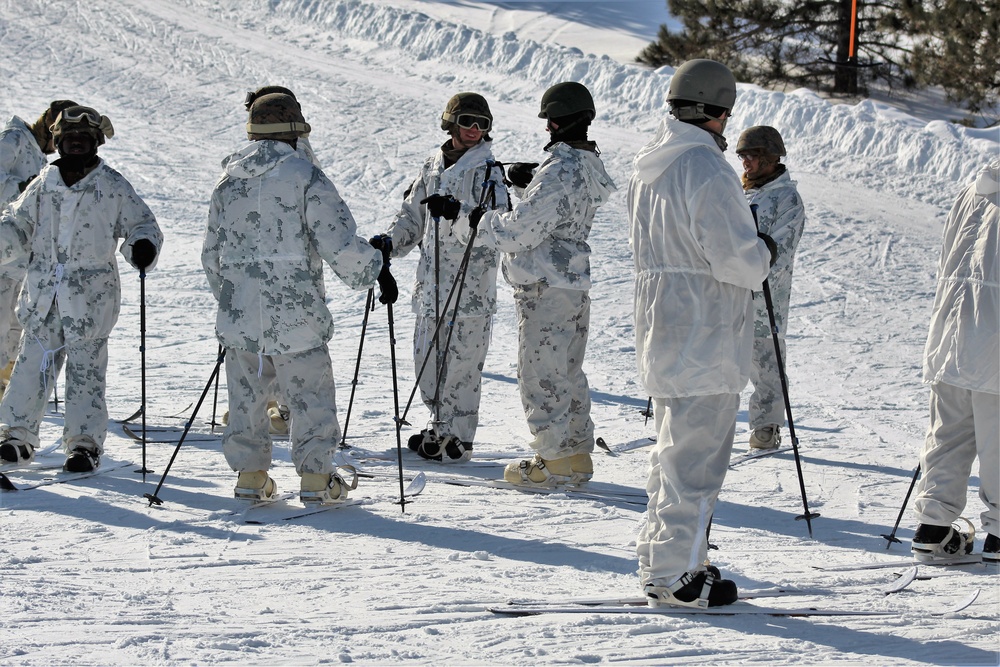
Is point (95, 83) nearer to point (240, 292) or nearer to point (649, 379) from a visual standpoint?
point (240, 292)

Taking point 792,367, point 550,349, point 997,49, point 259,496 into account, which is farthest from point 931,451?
point 997,49

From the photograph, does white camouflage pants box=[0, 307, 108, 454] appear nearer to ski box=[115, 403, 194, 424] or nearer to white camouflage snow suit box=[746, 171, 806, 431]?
ski box=[115, 403, 194, 424]

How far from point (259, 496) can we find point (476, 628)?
2.13m

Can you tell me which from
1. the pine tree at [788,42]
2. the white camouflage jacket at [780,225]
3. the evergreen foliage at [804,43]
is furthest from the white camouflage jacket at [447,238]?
the pine tree at [788,42]

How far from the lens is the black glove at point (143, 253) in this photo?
639cm

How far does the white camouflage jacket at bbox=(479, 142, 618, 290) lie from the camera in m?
6.06

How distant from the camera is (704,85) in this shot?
4.49 meters

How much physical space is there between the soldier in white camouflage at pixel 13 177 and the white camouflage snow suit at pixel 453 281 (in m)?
2.60

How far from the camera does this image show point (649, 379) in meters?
4.59

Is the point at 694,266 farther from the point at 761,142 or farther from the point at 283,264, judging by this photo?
the point at 761,142

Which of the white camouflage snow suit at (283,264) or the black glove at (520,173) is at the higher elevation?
the black glove at (520,173)

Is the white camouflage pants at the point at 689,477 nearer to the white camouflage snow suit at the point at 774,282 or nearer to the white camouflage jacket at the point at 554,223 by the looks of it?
the white camouflage jacket at the point at 554,223

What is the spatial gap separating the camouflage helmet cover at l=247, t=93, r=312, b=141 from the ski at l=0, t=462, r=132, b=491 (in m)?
2.14

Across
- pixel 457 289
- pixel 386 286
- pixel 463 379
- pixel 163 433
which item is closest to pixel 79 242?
pixel 163 433
